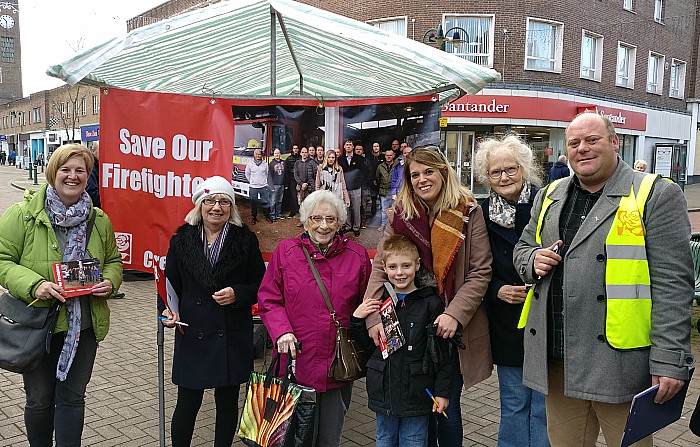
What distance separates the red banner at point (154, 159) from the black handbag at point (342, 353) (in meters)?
1.22

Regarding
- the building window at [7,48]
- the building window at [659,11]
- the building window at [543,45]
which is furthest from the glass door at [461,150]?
the building window at [7,48]

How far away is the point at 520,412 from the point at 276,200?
2.13 metres

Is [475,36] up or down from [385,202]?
up

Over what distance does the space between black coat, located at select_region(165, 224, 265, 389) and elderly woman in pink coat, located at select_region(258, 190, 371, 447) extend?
231mm

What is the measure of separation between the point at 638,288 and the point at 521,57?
18.8m

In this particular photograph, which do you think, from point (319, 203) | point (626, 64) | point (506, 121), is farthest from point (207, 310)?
point (626, 64)

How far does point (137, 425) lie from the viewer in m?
4.11

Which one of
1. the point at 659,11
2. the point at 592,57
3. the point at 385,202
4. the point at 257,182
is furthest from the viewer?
the point at 659,11

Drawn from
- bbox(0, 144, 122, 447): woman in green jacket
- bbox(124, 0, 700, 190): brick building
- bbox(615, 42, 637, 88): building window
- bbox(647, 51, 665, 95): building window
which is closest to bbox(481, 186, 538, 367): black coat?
bbox(0, 144, 122, 447): woman in green jacket

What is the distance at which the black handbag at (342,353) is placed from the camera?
3025 millimetres

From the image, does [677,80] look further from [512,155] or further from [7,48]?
[7,48]

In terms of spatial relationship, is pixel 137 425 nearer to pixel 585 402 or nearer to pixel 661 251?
pixel 585 402

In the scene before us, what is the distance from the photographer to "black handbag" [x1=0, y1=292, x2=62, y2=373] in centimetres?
296

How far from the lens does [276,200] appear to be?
402 cm
